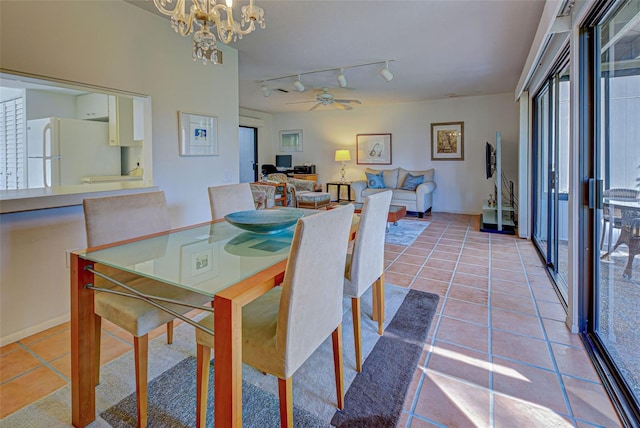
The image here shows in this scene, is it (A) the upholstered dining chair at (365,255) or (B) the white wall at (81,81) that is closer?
(A) the upholstered dining chair at (365,255)

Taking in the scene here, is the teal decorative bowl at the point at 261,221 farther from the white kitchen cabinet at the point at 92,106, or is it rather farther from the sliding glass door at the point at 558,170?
the white kitchen cabinet at the point at 92,106

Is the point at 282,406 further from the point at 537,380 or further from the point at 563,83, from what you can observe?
the point at 563,83

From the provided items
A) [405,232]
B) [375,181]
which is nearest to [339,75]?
[405,232]

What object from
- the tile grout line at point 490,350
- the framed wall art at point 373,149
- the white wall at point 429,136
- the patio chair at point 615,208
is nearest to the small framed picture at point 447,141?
the white wall at point 429,136

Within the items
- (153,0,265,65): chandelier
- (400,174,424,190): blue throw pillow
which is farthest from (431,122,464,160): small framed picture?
(153,0,265,65): chandelier

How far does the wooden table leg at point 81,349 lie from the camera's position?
54.0 inches

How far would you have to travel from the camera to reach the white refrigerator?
380cm

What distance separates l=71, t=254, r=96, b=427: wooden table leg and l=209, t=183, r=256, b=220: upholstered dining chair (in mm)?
1065

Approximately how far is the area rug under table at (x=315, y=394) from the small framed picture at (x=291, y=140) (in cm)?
710

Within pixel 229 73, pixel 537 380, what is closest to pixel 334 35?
pixel 229 73

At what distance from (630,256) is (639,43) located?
95 centimetres

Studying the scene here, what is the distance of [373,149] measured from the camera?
302 inches

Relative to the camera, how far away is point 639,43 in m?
1.41

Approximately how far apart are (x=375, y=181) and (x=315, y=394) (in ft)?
19.2
